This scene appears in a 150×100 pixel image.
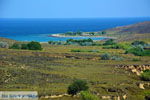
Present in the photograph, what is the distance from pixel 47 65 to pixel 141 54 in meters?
25.2

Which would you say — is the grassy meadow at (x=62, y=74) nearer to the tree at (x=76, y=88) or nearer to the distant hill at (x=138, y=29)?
the tree at (x=76, y=88)

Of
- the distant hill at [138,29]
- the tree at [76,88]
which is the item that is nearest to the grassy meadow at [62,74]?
the tree at [76,88]

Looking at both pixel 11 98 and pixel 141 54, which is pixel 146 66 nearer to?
pixel 141 54

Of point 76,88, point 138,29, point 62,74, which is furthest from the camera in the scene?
point 138,29

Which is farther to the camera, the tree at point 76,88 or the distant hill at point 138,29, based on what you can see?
the distant hill at point 138,29

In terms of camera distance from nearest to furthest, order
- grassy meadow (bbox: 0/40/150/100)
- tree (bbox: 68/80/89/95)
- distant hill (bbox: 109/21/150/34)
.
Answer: tree (bbox: 68/80/89/95) < grassy meadow (bbox: 0/40/150/100) < distant hill (bbox: 109/21/150/34)

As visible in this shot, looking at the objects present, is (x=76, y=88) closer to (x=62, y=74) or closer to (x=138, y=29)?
(x=62, y=74)

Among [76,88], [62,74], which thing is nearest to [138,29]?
[62,74]

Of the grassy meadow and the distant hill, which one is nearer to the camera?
the grassy meadow

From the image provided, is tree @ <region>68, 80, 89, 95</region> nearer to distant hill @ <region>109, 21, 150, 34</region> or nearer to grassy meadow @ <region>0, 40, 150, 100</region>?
grassy meadow @ <region>0, 40, 150, 100</region>

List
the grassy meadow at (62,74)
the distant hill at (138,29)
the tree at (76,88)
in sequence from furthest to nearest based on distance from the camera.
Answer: the distant hill at (138,29) < the grassy meadow at (62,74) < the tree at (76,88)

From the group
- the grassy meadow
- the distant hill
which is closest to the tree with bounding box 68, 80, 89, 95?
the grassy meadow

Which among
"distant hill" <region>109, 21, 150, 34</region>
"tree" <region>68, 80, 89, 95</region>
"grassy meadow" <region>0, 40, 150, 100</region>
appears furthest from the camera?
"distant hill" <region>109, 21, 150, 34</region>

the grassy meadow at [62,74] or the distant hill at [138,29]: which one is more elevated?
Result: the grassy meadow at [62,74]
